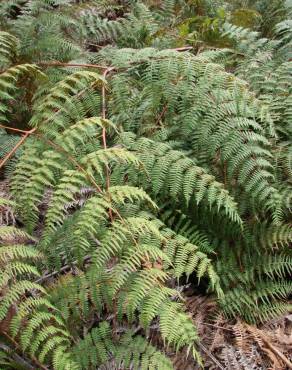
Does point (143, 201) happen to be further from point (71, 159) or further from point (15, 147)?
point (15, 147)

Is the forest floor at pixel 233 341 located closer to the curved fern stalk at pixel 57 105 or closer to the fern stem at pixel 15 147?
the fern stem at pixel 15 147

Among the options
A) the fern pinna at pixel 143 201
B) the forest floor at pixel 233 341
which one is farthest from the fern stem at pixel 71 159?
the forest floor at pixel 233 341

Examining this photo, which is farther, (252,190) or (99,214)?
(252,190)

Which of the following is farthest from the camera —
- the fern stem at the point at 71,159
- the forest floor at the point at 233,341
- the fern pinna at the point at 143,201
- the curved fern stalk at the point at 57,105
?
the curved fern stalk at the point at 57,105

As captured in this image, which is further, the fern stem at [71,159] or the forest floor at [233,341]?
the forest floor at [233,341]

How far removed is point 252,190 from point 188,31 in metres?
1.75

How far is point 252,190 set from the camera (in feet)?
8.64

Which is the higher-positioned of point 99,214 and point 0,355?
point 99,214

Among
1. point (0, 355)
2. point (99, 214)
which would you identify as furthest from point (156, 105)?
point (0, 355)

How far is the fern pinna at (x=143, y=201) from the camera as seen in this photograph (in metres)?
2.06

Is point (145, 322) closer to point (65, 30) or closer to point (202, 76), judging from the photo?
point (202, 76)

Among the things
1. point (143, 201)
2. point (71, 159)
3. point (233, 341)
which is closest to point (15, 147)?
point (71, 159)

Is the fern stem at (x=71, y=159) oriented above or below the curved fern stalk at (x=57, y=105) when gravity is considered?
below

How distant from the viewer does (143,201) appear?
8.21 ft
